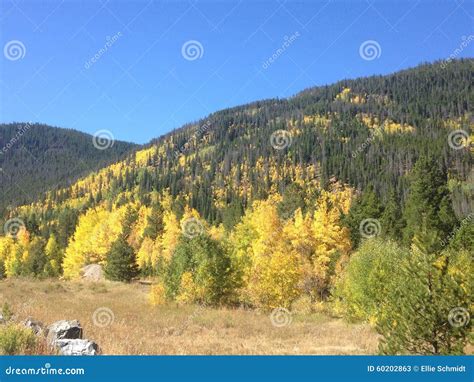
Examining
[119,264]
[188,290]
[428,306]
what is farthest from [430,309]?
[119,264]

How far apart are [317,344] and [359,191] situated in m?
167

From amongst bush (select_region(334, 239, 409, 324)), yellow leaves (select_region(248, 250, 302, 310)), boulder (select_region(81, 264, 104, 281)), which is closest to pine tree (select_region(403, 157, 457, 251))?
bush (select_region(334, 239, 409, 324))

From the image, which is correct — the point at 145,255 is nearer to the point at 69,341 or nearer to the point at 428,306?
the point at 69,341

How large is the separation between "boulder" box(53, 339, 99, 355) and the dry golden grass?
1.94 m

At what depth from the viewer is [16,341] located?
1230 centimetres

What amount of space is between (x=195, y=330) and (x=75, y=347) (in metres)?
14.8

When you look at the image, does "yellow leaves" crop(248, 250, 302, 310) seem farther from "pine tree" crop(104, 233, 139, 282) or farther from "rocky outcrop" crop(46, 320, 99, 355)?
"pine tree" crop(104, 233, 139, 282)

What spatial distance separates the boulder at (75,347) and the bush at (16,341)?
2.84 ft

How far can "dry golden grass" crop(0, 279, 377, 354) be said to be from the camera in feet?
65.7

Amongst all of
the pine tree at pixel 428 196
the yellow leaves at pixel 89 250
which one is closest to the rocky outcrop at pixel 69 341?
the pine tree at pixel 428 196

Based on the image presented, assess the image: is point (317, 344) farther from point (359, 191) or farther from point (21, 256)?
point (359, 191)

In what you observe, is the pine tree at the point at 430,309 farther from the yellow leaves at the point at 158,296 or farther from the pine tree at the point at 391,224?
the pine tree at the point at 391,224
